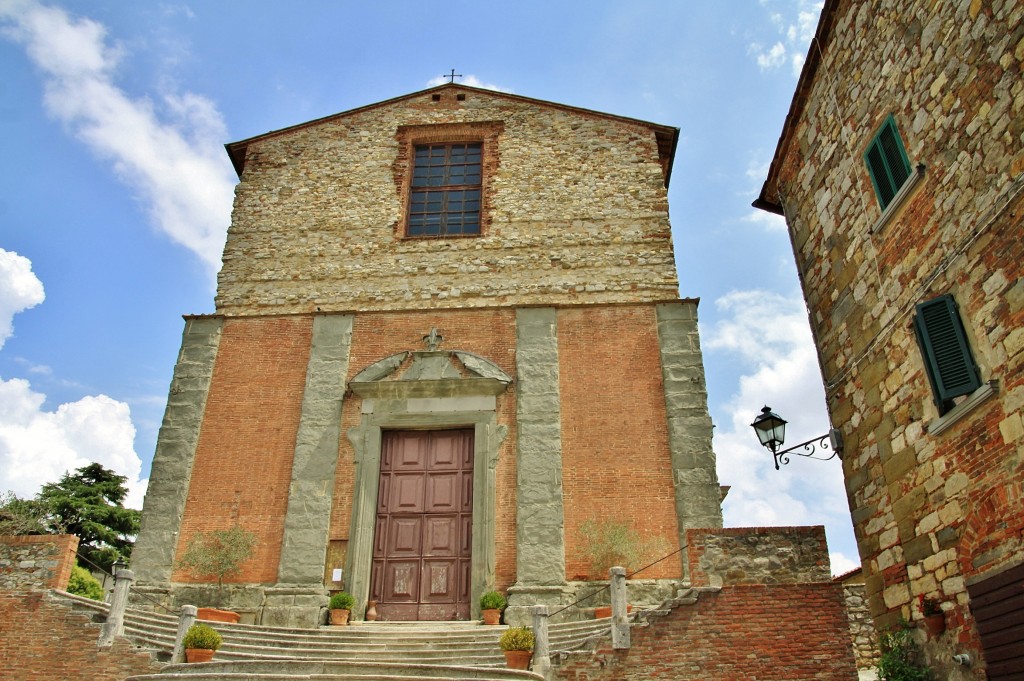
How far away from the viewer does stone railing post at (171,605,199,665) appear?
26.3 feet

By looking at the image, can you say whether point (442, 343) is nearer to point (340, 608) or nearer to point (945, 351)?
point (340, 608)

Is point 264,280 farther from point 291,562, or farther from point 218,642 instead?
point 218,642

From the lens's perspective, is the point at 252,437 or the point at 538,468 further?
the point at 252,437

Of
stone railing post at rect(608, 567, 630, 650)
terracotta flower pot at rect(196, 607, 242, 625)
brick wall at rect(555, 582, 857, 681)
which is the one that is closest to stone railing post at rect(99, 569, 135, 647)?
terracotta flower pot at rect(196, 607, 242, 625)

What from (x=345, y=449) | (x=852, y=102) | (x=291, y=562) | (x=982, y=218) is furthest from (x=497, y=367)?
(x=982, y=218)

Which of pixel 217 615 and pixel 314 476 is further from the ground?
pixel 314 476

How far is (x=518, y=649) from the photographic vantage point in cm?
775

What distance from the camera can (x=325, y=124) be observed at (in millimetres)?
15547

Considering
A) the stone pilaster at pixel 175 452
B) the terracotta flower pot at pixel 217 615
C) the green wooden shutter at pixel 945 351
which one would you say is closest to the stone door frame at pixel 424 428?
the terracotta flower pot at pixel 217 615

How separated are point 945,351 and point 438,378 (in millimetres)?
7503

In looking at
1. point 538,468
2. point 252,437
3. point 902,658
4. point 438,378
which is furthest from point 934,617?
point 252,437

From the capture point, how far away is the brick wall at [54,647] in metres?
7.96

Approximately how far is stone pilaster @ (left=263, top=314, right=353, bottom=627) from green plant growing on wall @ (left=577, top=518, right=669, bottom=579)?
12.4ft

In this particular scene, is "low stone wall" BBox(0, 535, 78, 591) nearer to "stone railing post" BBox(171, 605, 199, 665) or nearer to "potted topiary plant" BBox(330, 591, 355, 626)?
"stone railing post" BBox(171, 605, 199, 665)
